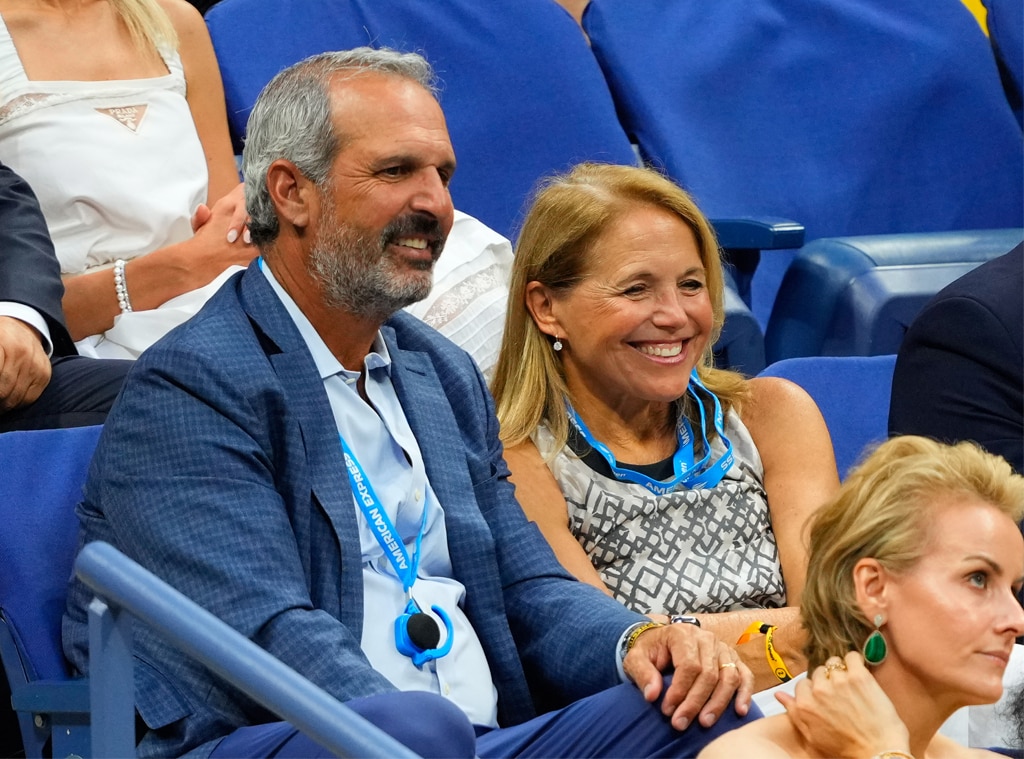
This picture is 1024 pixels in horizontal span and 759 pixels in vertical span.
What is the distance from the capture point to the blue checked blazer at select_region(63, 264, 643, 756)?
145cm

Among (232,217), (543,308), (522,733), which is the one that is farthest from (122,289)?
(522,733)

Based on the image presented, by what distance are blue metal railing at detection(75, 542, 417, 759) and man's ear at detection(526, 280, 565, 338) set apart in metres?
0.94

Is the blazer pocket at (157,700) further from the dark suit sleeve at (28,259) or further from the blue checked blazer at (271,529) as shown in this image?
the dark suit sleeve at (28,259)

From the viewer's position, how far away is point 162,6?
105 inches

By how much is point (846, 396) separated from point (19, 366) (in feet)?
3.92

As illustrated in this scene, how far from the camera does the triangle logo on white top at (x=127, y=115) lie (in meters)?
2.41

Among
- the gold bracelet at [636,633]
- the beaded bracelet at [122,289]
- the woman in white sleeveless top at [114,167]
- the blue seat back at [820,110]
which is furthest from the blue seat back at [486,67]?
the gold bracelet at [636,633]

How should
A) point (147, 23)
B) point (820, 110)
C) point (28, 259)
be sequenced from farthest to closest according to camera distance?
point (820, 110), point (147, 23), point (28, 259)

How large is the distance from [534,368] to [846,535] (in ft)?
2.27

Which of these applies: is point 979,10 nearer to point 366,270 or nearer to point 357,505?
point 366,270

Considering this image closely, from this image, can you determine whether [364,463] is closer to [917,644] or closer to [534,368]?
[534,368]

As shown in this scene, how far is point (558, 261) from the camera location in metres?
2.07

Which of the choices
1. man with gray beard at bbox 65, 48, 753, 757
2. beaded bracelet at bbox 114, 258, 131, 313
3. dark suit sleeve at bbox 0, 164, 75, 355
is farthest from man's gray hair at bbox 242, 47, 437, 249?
beaded bracelet at bbox 114, 258, 131, 313

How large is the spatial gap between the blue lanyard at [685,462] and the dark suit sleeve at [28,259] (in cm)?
71
